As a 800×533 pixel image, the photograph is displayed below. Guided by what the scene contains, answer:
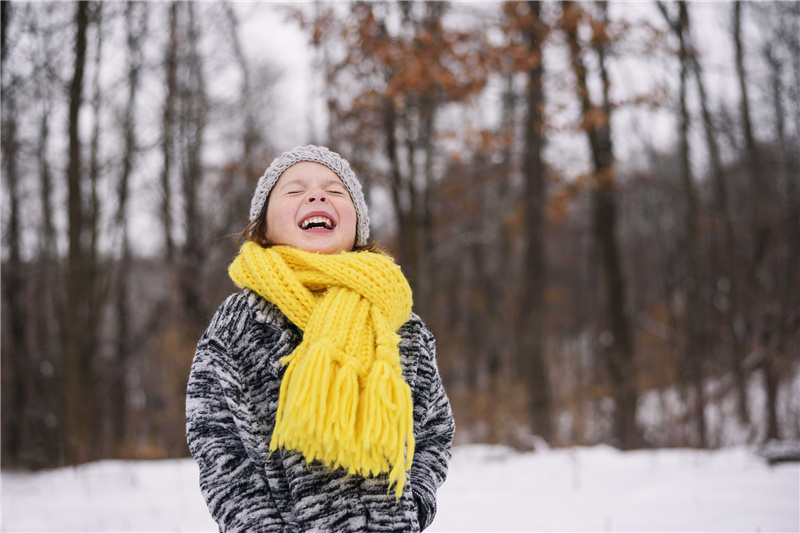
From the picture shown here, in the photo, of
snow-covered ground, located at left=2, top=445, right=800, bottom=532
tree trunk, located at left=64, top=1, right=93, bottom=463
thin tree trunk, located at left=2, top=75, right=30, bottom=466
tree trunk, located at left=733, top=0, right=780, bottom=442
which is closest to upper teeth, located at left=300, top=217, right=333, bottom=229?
snow-covered ground, located at left=2, top=445, right=800, bottom=532

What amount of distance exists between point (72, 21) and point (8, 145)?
7.07 feet

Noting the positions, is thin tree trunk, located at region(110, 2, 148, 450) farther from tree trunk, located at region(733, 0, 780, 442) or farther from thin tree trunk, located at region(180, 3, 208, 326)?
tree trunk, located at region(733, 0, 780, 442)

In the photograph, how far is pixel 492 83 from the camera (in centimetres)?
→ 786

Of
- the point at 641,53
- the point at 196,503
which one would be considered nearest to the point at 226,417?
the point at 196,503

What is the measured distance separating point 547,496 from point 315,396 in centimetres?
296

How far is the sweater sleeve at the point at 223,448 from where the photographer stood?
1478 millimetres

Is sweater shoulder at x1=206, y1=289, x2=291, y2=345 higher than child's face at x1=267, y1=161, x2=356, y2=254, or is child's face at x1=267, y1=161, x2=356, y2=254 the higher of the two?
child's face at x1=267, y1=161, x2=356, y2=254

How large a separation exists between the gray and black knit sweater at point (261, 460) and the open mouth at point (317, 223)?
0.28 m

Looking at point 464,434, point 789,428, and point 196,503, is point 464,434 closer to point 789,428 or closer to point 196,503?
point 789,428

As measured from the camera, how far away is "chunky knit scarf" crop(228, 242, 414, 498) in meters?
1.41

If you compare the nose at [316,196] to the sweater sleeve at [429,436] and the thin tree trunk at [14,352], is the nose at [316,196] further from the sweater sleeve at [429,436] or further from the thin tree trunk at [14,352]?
the thin tree trunk at [14,352]

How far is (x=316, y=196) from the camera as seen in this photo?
72.3 inches

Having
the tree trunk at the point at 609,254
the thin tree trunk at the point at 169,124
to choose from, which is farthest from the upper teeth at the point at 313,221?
the thin tree trunk at the point at 169,124

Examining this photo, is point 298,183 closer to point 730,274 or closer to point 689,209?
point 689,209
